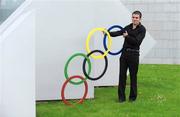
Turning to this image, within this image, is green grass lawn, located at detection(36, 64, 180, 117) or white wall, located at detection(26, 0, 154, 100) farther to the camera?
white wall, located at detection(26, 0, 154, 100)

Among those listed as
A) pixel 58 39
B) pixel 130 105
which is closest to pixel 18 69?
pixel 58 39

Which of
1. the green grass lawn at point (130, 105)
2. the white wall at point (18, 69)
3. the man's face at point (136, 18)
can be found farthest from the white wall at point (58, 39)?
the white wall at point (18, 69)

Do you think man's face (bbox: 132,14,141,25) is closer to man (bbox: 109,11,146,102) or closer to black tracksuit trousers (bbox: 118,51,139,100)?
man (bbox: 109,11,146,102)

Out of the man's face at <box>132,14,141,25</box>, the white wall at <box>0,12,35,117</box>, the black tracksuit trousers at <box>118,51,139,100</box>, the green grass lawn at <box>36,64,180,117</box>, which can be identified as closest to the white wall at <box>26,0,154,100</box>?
the green grass lawn at <box>36,64,180,117</box>

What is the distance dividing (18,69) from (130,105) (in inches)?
113

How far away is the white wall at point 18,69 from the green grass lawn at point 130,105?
1.28m

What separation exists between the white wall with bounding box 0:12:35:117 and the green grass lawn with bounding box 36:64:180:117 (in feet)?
4.20

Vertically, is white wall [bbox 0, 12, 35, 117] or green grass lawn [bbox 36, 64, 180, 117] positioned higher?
white wall [bbox 0, 12, 35, 117]

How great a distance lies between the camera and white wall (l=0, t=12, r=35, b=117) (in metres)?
7.59

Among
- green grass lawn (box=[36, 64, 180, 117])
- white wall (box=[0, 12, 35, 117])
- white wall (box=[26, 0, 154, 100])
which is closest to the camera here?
Answer: white wall (box=[0, 12, 35, 117])

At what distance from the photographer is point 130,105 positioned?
32.6ft

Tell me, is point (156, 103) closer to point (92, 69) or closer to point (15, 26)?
point (92, 69)

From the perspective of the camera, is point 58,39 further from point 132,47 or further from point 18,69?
point 18,69

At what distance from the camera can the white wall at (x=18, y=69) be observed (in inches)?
299
